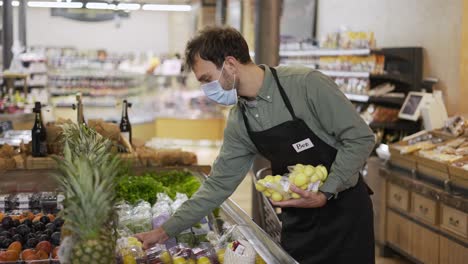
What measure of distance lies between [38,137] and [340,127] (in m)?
2.61

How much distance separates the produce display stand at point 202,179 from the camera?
2736 mm

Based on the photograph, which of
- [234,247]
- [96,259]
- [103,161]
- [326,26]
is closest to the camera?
[96,259]

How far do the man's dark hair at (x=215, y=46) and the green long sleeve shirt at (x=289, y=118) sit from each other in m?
0.25

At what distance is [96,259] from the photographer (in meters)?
2.09

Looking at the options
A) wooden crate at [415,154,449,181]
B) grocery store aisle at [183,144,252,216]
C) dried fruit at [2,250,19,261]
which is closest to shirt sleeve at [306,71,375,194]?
dried fruit at [2,250,19,261]

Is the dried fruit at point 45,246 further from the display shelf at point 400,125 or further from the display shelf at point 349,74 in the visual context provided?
the display shelf at point 349,74

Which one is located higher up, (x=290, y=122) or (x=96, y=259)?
(x=290, y=122)

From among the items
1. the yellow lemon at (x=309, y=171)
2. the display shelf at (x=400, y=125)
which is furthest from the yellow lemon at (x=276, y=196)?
the display shelf at (x=400, y=125)

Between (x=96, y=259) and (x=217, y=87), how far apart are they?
121cm

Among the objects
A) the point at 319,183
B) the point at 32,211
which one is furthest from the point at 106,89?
the point at 319,183

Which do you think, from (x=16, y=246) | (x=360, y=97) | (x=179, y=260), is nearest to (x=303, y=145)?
(x=179, y=260)

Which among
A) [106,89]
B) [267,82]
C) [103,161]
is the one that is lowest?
[106,89]

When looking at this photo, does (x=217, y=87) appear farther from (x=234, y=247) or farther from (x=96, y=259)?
(x=96, y=259)

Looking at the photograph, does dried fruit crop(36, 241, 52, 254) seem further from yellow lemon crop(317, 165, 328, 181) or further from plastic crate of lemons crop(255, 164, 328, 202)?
yellow lemon crop(317, 165, 328, 181)
